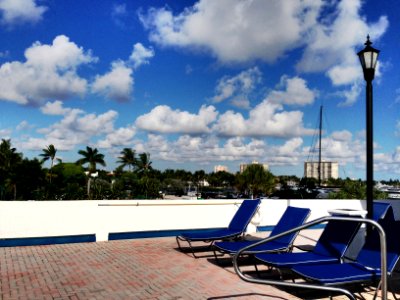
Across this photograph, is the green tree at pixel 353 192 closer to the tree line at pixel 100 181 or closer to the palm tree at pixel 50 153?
the tree line at pixel 100 181

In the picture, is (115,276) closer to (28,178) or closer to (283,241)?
(283,241)

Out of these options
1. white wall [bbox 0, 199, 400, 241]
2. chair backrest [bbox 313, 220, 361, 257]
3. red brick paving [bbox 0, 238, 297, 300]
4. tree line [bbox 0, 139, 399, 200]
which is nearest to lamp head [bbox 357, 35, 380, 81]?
chair backrest [bbox 313, 220, 361, 257]

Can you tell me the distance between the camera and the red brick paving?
505cm

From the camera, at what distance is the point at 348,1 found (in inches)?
451

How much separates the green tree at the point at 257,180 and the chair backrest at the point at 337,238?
40.3m

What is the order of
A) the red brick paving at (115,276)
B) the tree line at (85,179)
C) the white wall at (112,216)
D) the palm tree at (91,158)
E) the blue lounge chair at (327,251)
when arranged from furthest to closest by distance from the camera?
the palm tree at (91,158) < the tree line at (85,179) < the white wall at (112,216) < the blue lounge chair at (327,251) < the red brick paving at (115,276)

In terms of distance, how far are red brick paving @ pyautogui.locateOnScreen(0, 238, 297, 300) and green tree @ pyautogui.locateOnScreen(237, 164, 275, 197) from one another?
3830 centimetres

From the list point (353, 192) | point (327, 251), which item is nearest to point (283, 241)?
point (327, 251)

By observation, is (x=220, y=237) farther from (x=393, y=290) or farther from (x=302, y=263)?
(x=393, y=290)

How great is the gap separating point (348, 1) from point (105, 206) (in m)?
9.02

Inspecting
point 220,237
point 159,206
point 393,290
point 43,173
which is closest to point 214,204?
point 159,206

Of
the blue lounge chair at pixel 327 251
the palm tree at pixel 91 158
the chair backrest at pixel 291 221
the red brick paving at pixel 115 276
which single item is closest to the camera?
the red brick paving at pixel 115 276

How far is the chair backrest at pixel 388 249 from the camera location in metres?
4.50

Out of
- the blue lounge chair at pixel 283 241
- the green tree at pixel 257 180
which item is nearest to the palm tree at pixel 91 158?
the green tree at pixel 257 180
